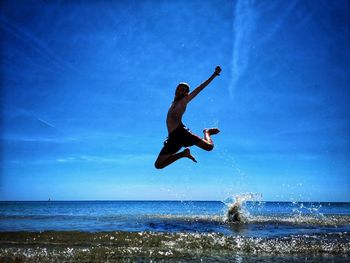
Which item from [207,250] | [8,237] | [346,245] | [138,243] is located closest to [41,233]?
[8,237]

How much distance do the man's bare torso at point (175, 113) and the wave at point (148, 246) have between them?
10.8 feet

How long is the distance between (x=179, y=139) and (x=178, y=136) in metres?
0.09

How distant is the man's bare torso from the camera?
7.86 m

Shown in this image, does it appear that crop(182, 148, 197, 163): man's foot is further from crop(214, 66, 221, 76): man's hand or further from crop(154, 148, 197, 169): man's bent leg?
crop(214, 66, 221, 76): man's hand

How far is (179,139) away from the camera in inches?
320

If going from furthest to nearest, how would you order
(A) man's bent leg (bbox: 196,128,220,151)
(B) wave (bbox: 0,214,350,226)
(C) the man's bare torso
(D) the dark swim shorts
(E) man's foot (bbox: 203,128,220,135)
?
1. (B) wave (bbox: 0,214,350,226)
2. (E) man's foot (bbox: 203,128,220,135)
3. (A) man's bent leg (bbox: 196,128,220,151)
4. (D) the dark swim shorts
5. (C) the man's bare torso

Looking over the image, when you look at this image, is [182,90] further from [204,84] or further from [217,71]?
[217,71]

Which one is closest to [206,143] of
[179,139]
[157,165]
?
[179,139]

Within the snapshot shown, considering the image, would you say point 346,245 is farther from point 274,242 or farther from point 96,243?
point 96,243

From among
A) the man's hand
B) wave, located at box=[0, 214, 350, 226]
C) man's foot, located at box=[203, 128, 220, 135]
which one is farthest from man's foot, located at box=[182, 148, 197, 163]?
wave, located at box=[0, 214, 350, 226]

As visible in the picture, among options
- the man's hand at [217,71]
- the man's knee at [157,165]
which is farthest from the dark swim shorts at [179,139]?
the man's hand at [217,71]

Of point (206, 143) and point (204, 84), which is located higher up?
point (204, 84)

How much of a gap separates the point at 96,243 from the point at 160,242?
6.57 ft

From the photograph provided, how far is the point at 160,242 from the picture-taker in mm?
10227
